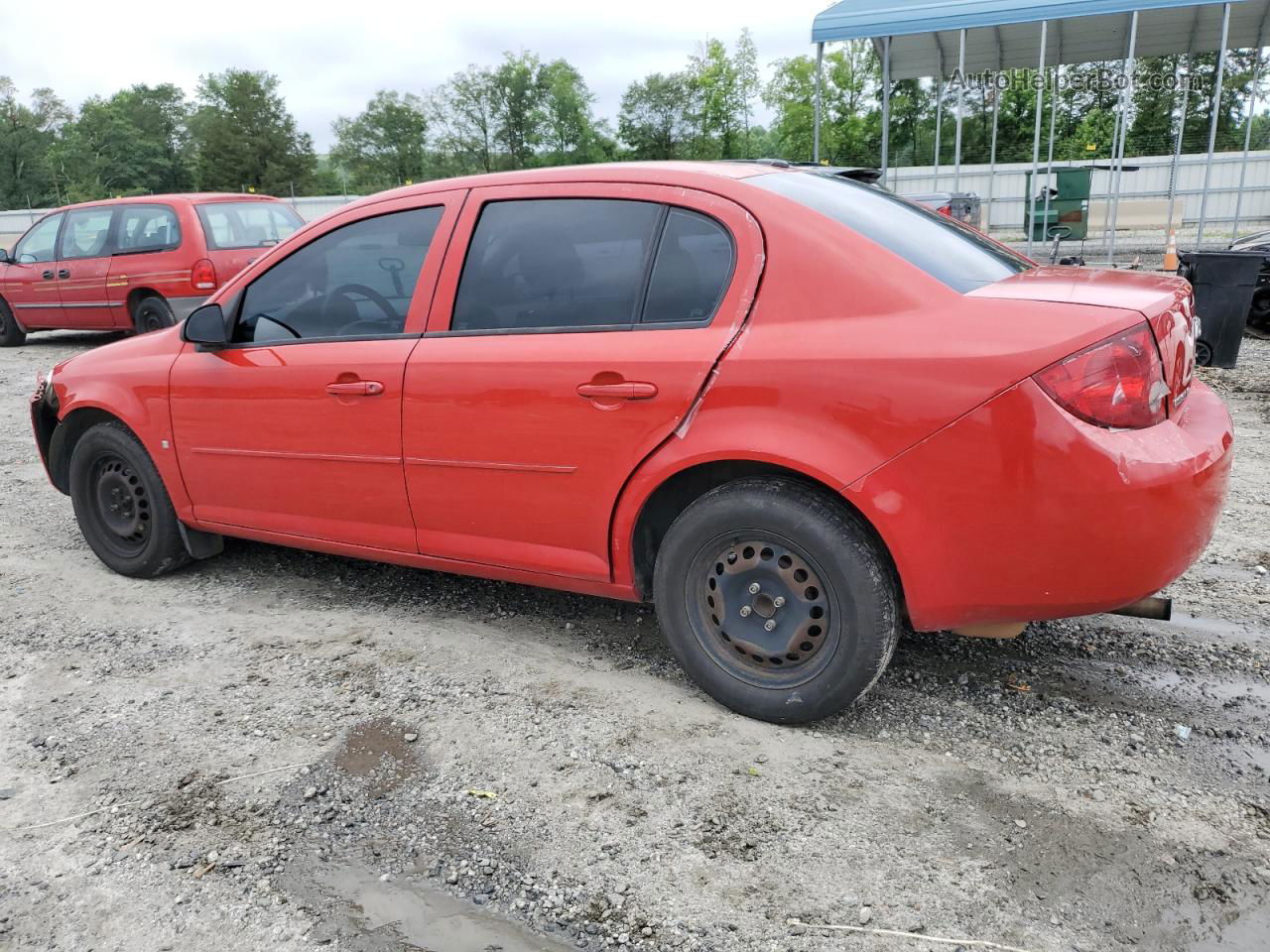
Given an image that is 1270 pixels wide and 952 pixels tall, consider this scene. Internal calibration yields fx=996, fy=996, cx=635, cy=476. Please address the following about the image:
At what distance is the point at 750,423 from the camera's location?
2.82 meters

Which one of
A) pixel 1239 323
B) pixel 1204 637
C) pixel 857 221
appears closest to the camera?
pixel 857 221

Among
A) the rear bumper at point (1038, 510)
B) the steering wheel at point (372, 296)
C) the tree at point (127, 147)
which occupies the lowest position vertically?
the rear bumper at point (1038, 510)

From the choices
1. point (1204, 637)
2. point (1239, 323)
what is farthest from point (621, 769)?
point (1239, 323)

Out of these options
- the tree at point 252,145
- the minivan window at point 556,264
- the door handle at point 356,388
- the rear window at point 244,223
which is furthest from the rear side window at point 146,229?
the tree at point 252,145

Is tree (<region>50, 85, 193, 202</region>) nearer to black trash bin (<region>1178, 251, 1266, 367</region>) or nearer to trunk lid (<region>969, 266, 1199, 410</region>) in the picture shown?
black trash bin (<region>1178, 251, 1266, 367</region>)

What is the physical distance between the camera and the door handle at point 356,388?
3.54 metres

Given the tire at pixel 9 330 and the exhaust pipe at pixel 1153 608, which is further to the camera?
the tire at pixel 9 330

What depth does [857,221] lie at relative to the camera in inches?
118

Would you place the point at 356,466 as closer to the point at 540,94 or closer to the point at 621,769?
→ the point at 621,769

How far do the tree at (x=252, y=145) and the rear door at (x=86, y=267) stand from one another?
219ft

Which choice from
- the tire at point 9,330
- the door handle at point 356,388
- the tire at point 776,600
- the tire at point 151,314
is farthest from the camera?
the tire at point 9,330

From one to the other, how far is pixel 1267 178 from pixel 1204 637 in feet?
88.9

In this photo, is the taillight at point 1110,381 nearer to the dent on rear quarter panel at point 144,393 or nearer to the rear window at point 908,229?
the rear window at point 908,229

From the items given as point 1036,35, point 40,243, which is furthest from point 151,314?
point 1036,35
